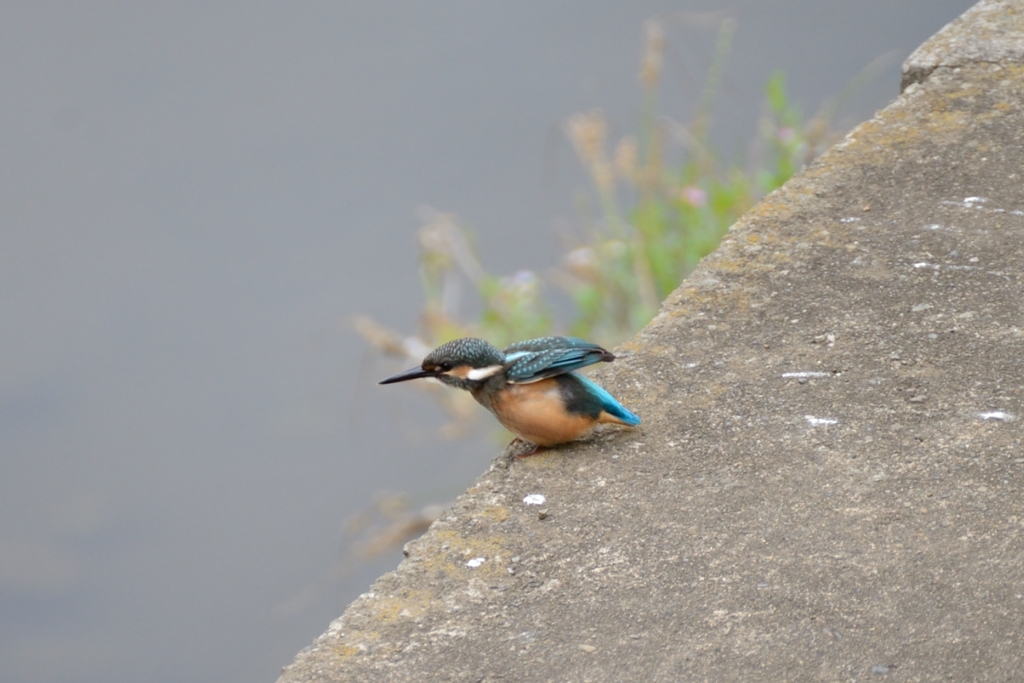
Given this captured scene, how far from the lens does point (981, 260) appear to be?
2771 mm

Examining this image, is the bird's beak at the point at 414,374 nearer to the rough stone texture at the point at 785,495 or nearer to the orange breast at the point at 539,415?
the orange breast at the point at 539,415

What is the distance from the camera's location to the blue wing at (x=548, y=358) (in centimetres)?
248

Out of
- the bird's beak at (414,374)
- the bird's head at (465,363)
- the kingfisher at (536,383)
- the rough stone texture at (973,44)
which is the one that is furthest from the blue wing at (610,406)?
the rough stone texture at (973,44)

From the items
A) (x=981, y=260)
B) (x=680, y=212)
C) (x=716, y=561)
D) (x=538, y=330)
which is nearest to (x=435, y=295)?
(x=538, y=330)

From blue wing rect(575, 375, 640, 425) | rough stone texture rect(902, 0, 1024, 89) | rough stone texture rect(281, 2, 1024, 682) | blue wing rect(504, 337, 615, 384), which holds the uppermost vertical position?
rough stone texture rect(902, 0, 1024, 89)

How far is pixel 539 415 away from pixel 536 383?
0.11 m

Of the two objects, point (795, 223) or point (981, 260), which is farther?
point (795, 223)

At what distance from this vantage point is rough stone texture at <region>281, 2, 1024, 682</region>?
1876 millimetres

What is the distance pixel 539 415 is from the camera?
2.40m

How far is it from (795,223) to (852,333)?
0.49 metres

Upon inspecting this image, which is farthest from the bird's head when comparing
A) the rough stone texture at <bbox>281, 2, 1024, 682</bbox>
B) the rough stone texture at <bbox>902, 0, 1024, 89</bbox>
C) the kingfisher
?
the rough stone texture at <bbox>902, 0, 1024, 89</bbox>

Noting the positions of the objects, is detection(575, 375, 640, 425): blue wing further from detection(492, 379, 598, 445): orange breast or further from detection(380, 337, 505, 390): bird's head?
detection(380, 337, 505, 390): bird's head

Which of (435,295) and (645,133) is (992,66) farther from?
(435,295)

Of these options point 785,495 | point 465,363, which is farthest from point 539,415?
point 785,495
